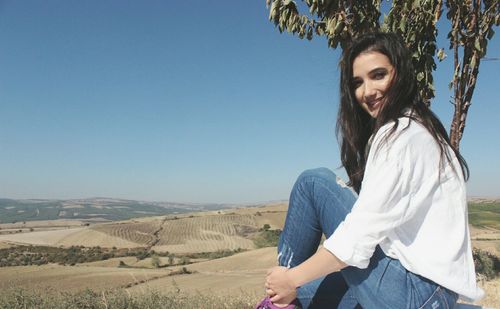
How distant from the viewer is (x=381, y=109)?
75.7 inches

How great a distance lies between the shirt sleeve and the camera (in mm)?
1595

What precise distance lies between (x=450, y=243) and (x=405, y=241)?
0.57ft

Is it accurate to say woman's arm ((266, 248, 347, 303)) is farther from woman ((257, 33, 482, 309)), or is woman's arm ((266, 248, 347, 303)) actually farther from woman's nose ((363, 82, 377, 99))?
woman's nose ((363, 82, 377, 99))

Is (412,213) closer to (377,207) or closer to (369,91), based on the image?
(377,207)

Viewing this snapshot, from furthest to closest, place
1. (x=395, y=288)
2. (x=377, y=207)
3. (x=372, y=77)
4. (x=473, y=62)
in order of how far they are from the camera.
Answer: (x=473, y=62) → (x=372, y=77) → (x=395, y=288) → (x=377, y=207)

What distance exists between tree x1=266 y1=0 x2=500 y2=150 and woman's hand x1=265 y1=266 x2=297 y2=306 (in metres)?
4.25

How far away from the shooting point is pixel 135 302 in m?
3.68

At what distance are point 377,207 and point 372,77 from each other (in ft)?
2.41

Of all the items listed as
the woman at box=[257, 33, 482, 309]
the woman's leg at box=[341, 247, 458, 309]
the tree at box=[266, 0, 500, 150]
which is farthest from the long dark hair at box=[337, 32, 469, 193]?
the tree at box=[266, 0, 500, 150]

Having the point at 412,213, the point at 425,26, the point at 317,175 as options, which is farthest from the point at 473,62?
the point at 412,213

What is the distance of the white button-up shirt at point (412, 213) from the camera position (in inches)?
63.2

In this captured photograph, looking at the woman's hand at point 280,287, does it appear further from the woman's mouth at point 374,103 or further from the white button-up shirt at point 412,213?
the woman's mouth at point 374,103

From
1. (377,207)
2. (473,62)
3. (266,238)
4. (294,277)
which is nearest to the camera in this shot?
(377,207)

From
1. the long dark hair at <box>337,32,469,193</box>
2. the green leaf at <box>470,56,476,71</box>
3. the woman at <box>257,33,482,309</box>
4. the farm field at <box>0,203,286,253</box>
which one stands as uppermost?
the green leaf at <box>470,56,476,71</box>
